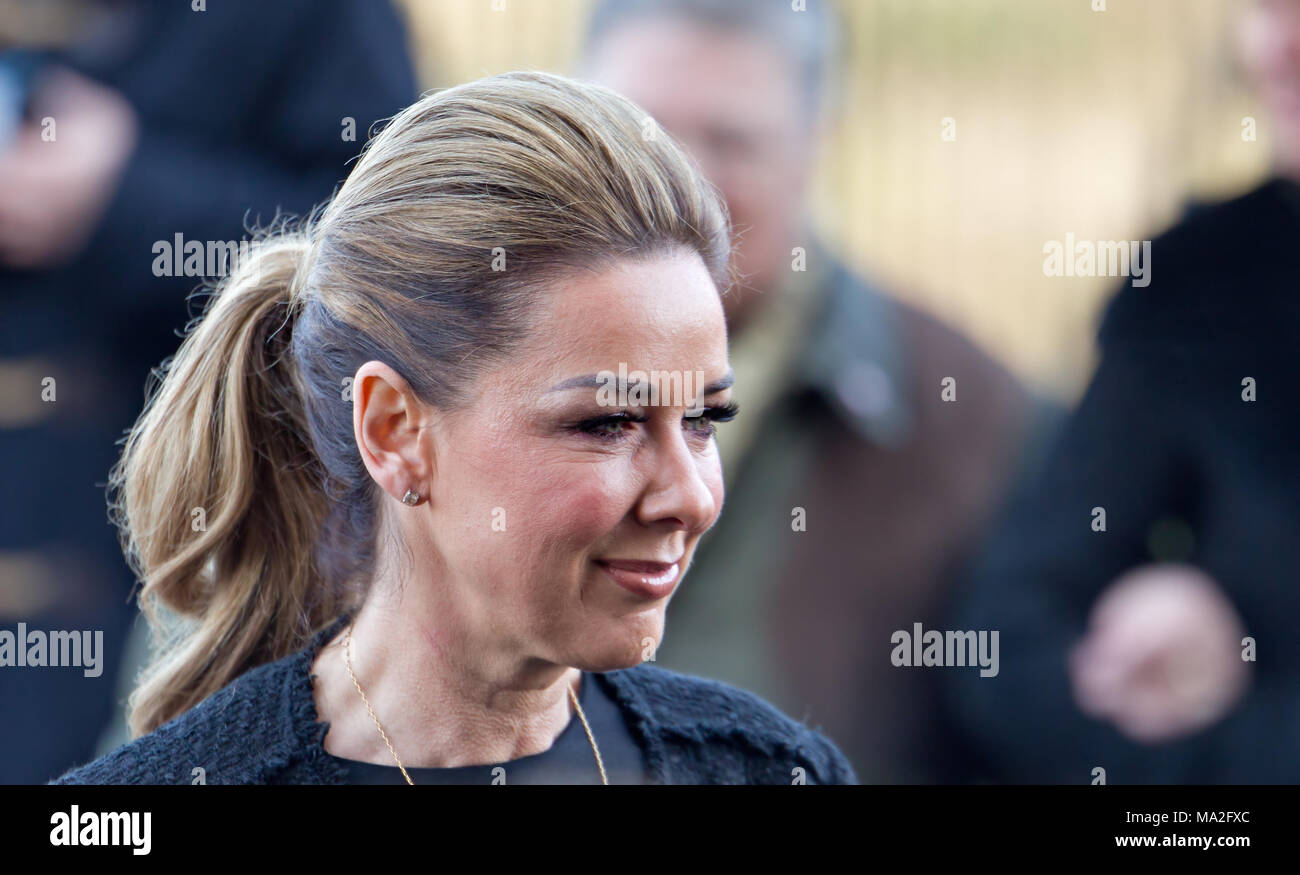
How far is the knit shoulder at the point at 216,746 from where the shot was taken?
1998mm

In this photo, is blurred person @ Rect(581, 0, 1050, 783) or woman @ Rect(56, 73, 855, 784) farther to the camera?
blurred person @ Rect(581, 0, 1050, 783)

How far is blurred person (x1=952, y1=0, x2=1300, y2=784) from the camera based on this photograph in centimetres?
338

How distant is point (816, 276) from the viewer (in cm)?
390

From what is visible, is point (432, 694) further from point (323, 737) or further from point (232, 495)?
point (232, 495)

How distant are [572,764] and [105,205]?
156cm

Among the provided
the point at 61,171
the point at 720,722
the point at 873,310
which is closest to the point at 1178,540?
the point at 873,310

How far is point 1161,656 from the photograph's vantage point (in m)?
3.48

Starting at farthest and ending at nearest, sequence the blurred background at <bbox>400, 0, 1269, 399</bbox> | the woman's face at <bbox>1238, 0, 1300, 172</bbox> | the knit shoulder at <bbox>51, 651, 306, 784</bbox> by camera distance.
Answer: the blurred background at <bbox>400, 0, 1269, 399</bbox>, the woman's face at <bbox>1238, 0, 1300, 172</bbox>, the knit shoulder at <bbox>51, 651, 306, 784</bbox>

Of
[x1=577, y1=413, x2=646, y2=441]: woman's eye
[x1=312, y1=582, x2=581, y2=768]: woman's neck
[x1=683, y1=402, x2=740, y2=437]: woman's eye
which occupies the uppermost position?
[x1=683, y1=402, x2=740, y2=437]: woman's eye

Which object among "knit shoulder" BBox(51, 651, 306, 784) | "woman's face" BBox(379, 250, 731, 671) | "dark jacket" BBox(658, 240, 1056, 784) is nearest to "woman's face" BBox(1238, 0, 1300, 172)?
"dark jacket" BBox(658, 240, 1056, 784)

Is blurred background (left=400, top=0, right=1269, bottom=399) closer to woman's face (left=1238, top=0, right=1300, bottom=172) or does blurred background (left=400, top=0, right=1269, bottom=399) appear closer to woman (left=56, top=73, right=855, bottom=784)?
woman's face (left=1238, top=0, right=1300, bottom=172)
